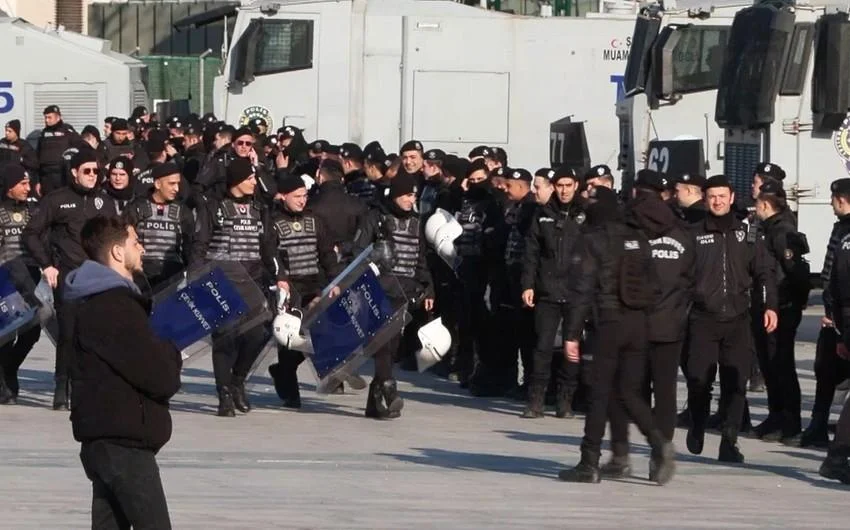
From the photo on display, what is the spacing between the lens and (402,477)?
10828mm

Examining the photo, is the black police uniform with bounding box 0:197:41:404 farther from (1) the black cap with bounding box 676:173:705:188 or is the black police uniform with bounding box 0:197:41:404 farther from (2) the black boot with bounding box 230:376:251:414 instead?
(1) the black cap with bounding box 676:173:705:188

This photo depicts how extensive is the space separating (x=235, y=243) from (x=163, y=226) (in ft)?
1.81

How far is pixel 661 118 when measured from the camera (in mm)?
21516

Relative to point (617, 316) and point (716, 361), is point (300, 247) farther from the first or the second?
point (617, 316)

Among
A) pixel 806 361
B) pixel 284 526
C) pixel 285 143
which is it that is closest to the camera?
pixel 284 526

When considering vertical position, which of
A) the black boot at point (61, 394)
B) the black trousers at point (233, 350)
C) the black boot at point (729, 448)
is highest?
the black trousers at point (233, 350)

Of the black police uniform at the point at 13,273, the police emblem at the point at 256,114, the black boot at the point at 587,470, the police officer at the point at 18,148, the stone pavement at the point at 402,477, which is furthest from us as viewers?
the police emblem at the point at 256,114

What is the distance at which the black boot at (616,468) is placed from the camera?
1074 cm

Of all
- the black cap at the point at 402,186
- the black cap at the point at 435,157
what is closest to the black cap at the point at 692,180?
the black cap at the point at 402,186

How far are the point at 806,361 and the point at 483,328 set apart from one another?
392cm

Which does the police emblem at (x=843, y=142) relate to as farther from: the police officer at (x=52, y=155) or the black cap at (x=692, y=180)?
the police officer at (x=52, y=155)

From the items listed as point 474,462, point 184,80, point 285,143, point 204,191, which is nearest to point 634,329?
point 474,462

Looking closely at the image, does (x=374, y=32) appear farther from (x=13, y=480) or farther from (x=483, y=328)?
(x=13, y=480)

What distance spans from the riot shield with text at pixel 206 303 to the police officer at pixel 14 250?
133 centimetres
